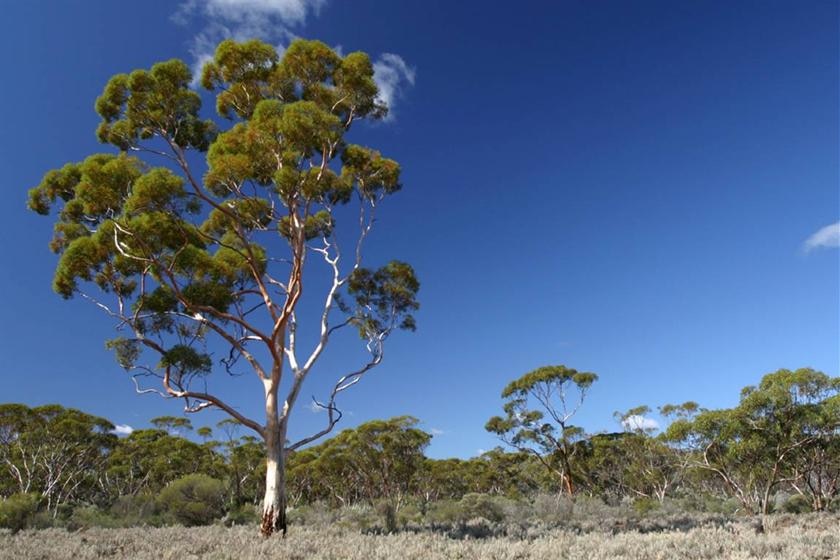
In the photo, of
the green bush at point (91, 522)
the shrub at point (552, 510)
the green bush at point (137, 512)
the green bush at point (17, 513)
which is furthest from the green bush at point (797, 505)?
the green bush at point (17, 513)

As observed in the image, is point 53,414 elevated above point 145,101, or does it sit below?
below

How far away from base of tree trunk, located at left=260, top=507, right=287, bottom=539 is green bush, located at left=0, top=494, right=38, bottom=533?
11.2 m

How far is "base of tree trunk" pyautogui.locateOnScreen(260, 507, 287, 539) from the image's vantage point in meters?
13.5

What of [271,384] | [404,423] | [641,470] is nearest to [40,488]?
[404,423]

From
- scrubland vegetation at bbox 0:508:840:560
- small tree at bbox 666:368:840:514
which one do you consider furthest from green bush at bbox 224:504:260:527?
small tree at bbox 666:368:840:514

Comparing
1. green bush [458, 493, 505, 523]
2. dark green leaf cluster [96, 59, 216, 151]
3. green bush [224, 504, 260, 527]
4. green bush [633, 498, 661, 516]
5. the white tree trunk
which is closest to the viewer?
the white tree trunk

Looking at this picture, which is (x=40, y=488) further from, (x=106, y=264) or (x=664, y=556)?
(x=664, y=556)

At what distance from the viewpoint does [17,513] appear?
63.3 feet

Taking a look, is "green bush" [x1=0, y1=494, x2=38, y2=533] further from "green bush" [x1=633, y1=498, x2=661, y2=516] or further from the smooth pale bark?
"green bush" [x1=633, y1=498, x2=661, y2=516]

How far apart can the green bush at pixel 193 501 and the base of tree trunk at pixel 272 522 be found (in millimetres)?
12943

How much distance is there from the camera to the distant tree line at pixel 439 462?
74.4 feet

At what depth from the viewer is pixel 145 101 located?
16922 millimetres

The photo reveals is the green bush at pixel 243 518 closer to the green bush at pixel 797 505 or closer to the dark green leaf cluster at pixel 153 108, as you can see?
the dark green leaf cluster at pixel 153 108

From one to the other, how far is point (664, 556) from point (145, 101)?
59.0 ft
